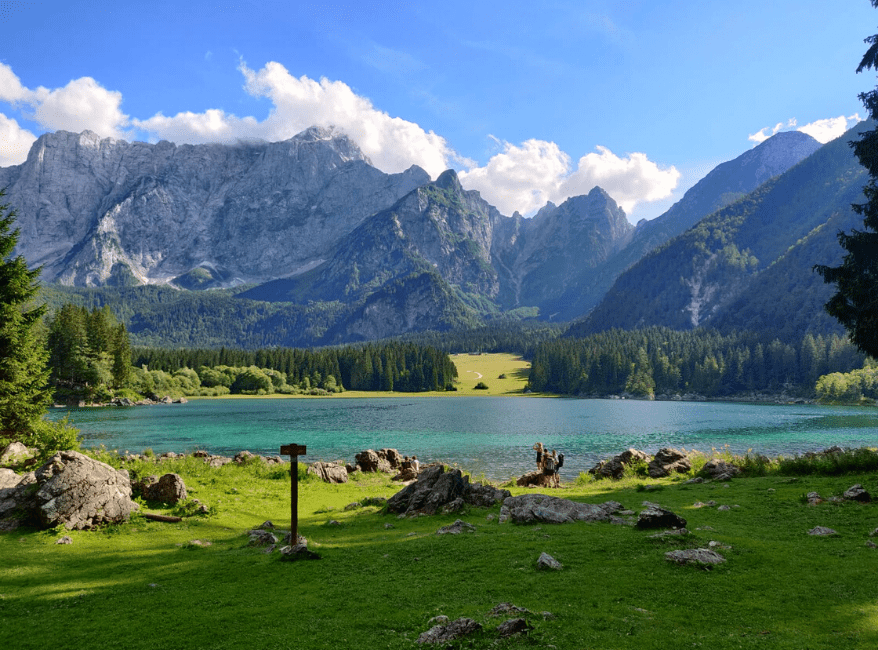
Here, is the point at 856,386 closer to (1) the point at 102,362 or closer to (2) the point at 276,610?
(2) the point at 276,610

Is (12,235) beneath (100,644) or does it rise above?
above

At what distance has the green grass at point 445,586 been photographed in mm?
9633

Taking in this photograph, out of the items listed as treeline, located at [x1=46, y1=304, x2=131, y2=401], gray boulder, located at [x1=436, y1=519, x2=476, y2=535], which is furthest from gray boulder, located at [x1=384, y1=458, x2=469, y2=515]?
treeline, located at [x1=46, y1=304, x2=131, y2=401]

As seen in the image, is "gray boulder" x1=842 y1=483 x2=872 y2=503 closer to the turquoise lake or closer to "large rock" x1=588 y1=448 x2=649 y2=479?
"large rock" x1=588 y1=448 x2=649 y2=479

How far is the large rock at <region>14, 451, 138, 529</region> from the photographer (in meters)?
18.7

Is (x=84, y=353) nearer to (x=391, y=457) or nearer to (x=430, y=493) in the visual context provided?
(x=391, y=457)

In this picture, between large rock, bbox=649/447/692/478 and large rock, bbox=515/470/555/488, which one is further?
large rock, bbox=649/447/692/478

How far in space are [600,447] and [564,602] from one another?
58182 mm

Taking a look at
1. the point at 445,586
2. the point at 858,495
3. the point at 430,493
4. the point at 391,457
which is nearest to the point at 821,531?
the point at 858,495

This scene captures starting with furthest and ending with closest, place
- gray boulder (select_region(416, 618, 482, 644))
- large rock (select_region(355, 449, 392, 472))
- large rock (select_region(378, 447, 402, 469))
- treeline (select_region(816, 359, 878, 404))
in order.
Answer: treeline (select_region(816, 359, 878, 404)) < large rock (select_region(378, 447, 402, 469)) < large rock (select_region(355, 449, 392, 472)) < gray boulder (select_region(416, 618, 482, 644))

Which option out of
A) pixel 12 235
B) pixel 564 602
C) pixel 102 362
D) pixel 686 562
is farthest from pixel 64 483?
pixel 102 362

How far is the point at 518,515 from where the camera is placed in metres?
19.7

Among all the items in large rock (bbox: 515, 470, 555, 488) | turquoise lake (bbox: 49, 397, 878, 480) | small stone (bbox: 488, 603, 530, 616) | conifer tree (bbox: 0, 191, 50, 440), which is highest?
conifer tree (bbox: 0, 191, 50, 440)

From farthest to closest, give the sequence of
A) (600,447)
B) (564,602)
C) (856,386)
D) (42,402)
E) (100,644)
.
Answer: (856,386), (600,447), (42,402), (564,602), (100,644)
